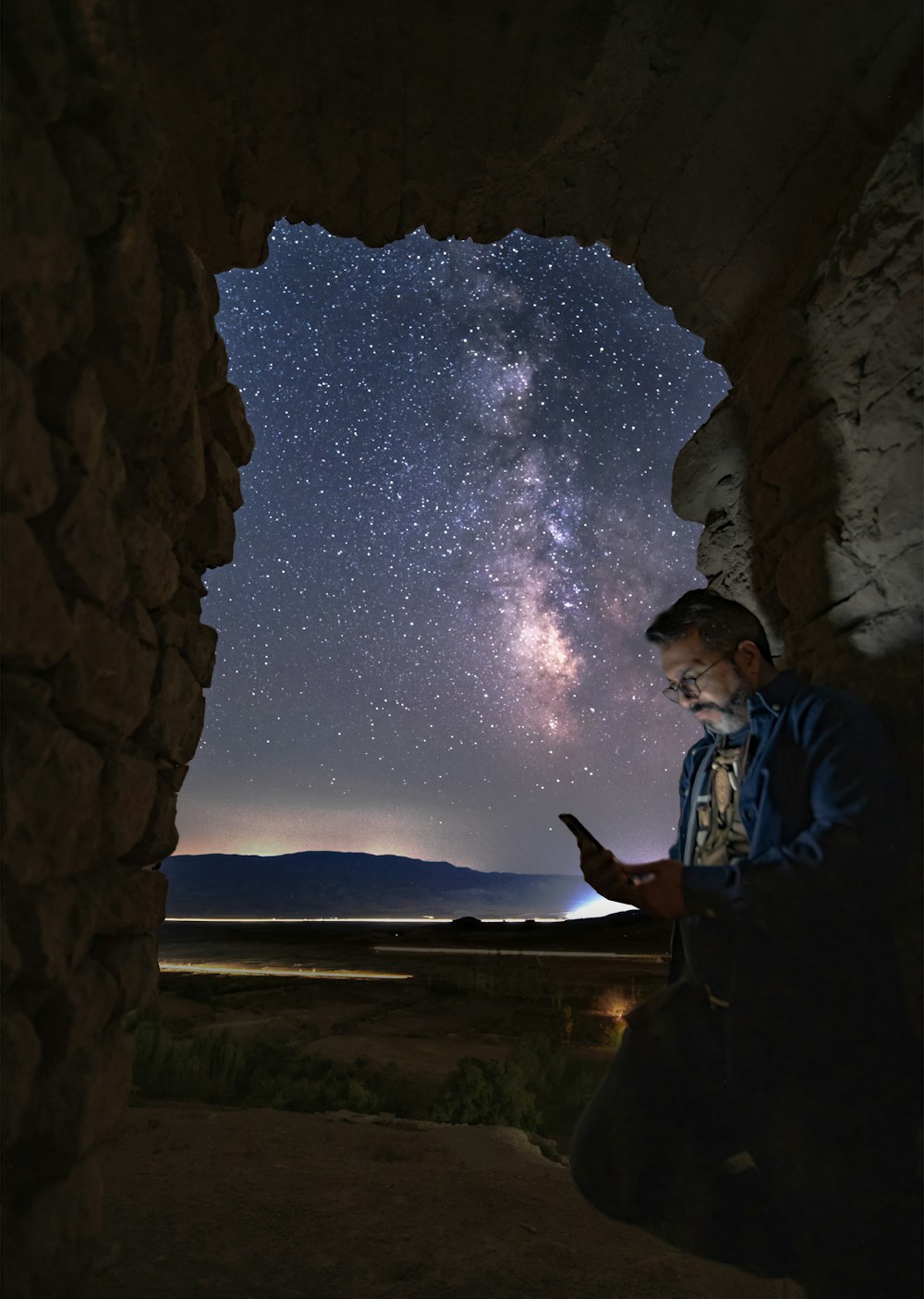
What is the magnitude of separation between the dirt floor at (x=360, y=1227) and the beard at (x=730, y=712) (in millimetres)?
1516

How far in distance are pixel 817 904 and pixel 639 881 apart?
0.37 meters

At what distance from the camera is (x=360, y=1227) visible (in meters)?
2.42

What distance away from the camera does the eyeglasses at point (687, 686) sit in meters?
2.01

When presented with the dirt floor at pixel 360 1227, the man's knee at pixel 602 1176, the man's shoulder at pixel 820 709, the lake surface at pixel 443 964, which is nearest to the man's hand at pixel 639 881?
the man's shoulder at pixel 820 709

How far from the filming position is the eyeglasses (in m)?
2.01

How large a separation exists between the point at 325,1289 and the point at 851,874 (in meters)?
1.77

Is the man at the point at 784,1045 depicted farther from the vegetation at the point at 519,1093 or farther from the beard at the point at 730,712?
the vegetation at the point at 519,1093

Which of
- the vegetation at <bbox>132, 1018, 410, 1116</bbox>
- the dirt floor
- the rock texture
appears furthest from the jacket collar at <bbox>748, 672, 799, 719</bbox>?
the vegetation at <bbox>132, 1018, 410, 1116</bbox>

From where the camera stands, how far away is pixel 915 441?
1.89 meters

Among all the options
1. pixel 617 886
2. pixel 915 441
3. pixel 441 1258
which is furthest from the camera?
pixel 441 1258

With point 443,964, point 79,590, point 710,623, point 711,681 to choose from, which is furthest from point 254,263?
point 443,964

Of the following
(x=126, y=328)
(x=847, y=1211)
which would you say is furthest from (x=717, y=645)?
(x=126, y=328)

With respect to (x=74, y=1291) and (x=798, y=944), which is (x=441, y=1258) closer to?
(x=74, y=1291)

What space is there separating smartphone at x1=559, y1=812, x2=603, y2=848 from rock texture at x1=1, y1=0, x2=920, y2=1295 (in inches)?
30.3
